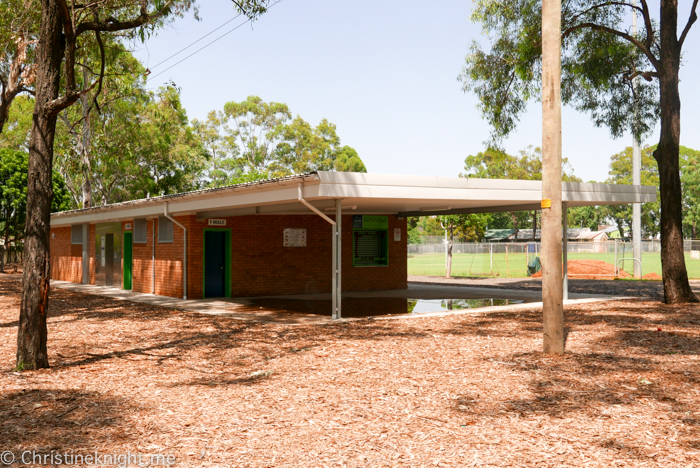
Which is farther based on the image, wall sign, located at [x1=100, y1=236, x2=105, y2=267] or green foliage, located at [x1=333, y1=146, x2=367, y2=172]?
green foliage, located at [x1=333, y1=146, x2=367, y2=172]

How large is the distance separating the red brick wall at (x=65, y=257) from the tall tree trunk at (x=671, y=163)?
833 inches

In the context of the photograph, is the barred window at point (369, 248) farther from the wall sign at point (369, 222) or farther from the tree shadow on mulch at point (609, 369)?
the tree shadow on mulch at point (609, 369)

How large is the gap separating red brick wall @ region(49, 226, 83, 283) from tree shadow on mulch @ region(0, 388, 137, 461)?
20.1 metres

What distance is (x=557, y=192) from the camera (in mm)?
7879

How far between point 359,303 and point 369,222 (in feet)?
14.9

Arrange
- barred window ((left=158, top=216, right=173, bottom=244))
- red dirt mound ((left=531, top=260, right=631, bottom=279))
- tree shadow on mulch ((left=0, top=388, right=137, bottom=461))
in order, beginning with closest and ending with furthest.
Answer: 1. tree shadow on mulch ((left=0, top=388, right=137, bottom=461))
2. barred window ((left=158, top=216, right=173, bottom=244))
3. red dirt mound ((left=531, top=260, right=631, bottom=279))

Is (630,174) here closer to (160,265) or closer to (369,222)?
(369,222)

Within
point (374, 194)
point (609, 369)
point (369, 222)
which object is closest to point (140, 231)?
point (369, 222)

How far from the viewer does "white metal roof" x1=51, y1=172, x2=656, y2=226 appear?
1130 centimetres

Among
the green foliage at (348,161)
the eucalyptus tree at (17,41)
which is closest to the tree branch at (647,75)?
the eucalyptus tree at (17,41)

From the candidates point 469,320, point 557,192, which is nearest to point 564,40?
point 469,320

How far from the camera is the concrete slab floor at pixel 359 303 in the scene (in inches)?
524

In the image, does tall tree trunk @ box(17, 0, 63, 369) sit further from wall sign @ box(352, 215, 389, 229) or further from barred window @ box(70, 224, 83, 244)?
barred window @ box(70, 224, 83, 244)

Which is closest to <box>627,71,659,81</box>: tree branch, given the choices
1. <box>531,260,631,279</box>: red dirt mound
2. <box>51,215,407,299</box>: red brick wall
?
<box>51,215,407,299</box>: red brick wall
